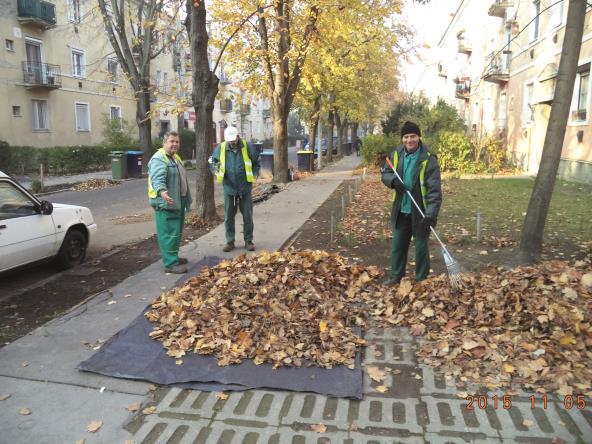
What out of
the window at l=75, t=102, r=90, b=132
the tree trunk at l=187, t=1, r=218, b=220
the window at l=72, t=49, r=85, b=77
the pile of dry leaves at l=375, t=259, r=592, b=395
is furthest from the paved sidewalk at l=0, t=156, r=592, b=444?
the window at l=72, t=49, r=85, b=77

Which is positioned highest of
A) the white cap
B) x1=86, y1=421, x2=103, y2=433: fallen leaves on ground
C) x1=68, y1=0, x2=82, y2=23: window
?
x1=68, y1=0, x2=82, y2=23: window

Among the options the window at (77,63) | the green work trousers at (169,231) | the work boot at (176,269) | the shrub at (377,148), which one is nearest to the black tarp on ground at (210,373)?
the work boot at (176,269)

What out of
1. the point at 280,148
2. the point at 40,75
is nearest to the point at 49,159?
the point at 40,75

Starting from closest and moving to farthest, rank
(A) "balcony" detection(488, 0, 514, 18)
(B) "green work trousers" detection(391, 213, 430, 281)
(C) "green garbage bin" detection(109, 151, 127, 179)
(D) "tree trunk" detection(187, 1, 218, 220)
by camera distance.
Answer: 1. (B) "green work trousers" detection(391, 213, 430, 281)
2. (D) "tree trunk" detection(187, 1, 218, 220)
3. (C) "green garbage bin" detection(109, 151, 127, 179)
4. (A) "balcony" detection(488, 0, 514, 18)

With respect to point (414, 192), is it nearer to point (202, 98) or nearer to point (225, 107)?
point (202, 98)

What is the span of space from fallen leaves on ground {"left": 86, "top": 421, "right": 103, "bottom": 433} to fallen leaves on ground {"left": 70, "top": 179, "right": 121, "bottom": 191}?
53.7 feet

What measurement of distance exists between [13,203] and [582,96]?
1583 centimetres

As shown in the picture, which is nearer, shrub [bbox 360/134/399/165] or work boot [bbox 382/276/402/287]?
work boot [bbox 382/276/402/287]

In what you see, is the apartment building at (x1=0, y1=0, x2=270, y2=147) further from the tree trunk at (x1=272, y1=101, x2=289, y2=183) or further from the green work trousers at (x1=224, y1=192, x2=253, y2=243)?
the green work trousers at (x1=224, y1=192, x2=253, y2=243)

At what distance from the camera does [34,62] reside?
26.0m

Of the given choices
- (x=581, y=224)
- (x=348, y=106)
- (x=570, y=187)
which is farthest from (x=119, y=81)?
(x=581, y=224)

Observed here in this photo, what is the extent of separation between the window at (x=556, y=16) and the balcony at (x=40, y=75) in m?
23.2

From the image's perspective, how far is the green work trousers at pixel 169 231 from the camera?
6402 mm
